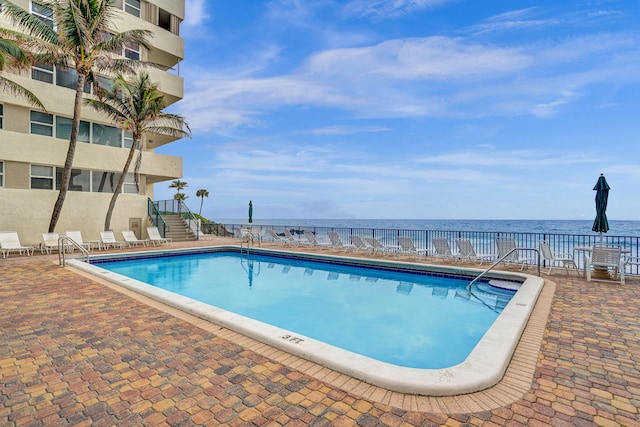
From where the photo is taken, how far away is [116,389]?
2.99 metres

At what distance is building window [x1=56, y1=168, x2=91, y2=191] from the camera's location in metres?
15.6

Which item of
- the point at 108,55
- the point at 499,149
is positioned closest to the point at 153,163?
the point at 108,55

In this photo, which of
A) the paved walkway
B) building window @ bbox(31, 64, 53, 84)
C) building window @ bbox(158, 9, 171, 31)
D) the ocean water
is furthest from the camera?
the ocean water

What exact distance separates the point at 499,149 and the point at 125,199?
32408 mm

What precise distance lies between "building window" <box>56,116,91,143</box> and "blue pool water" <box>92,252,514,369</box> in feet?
25.1

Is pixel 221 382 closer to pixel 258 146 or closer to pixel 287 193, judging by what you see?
pixel 258 146

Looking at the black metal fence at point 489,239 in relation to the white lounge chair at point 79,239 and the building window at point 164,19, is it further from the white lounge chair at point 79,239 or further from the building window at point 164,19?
the building window at point 164,19

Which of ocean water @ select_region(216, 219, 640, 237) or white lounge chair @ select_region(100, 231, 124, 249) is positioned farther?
ocean water @ select_region(216, 219, 640, 237)

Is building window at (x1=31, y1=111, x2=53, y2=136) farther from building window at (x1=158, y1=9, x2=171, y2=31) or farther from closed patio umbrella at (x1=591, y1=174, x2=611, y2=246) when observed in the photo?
closed patio umbrella at (x1=591, y1=174, x2=611, y2=246)

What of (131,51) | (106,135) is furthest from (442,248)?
(131,51)

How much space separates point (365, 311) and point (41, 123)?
17.0 m

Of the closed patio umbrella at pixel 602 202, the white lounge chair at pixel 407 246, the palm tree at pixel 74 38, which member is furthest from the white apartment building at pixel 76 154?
the closed patio umbrella at pixel 602 202

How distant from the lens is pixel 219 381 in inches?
123

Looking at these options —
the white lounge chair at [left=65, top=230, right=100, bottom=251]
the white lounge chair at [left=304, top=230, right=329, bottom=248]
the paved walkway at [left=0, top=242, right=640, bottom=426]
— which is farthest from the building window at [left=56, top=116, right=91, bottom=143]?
the paved walkway at [left=0, top=242, right=640, bottom=426]
